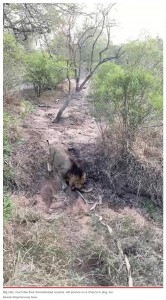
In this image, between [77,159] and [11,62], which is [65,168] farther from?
[11,62]

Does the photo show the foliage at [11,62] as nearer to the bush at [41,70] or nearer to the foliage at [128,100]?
the bush at [41,70]

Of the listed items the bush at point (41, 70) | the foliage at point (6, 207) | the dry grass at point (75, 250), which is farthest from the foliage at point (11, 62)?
the dry grass at point (75, 250)

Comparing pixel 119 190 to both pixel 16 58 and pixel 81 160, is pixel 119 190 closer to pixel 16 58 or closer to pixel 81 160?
pixel 81 160

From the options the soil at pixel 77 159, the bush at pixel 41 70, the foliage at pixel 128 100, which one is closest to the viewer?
the foliage at pixel 128 100

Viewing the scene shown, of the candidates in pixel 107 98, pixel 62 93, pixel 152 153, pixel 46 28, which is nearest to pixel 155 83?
pixel 107 98

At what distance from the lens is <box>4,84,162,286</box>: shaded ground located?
3.08 m

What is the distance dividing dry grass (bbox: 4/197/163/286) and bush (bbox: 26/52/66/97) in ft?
13.6

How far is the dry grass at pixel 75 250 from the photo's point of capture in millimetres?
2965

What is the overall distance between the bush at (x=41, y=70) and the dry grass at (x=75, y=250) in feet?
13.6

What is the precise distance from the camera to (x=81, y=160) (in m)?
4.73

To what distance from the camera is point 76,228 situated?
12.5 ft

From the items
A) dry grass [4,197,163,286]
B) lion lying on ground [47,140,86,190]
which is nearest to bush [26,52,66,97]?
lion lying on ground [47,140,86,190]


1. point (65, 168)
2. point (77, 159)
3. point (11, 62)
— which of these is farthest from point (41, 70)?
point (65, 168)

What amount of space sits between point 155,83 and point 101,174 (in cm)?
147
